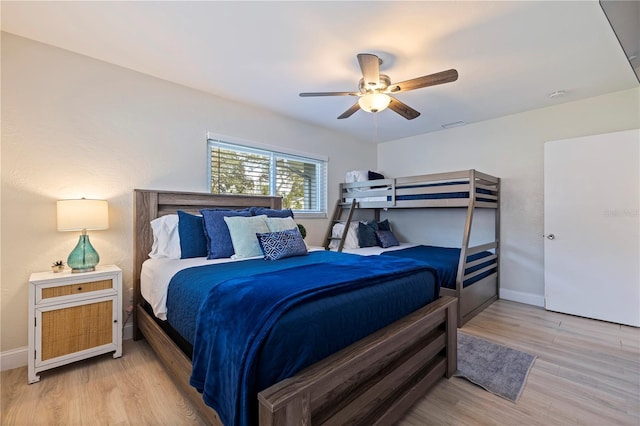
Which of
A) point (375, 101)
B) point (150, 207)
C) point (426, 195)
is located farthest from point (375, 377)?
point (426, 195)

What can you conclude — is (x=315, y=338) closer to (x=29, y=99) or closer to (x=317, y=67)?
(x=317, y=67)

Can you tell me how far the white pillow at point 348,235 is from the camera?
396 centimetres

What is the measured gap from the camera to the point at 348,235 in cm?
402

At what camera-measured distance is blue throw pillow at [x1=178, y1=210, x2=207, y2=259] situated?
239 cm

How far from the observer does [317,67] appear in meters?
2.45

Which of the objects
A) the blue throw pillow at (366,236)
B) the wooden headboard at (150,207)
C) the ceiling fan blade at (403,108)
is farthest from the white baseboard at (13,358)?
the ceiling fan blade at (403,108)

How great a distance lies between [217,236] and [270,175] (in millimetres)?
1405

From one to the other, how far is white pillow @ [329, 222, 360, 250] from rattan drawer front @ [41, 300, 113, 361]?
2.74m

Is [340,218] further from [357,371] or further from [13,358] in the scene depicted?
[13,358]

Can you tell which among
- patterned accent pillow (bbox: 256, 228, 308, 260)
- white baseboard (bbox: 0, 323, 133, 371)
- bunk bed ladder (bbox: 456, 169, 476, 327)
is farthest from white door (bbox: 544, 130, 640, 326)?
white baseboard (bbox: 0, 323, 133, 371)

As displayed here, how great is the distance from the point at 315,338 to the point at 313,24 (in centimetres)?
201

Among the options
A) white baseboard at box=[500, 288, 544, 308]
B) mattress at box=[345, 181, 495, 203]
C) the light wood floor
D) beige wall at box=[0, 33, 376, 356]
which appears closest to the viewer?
the light wood floor

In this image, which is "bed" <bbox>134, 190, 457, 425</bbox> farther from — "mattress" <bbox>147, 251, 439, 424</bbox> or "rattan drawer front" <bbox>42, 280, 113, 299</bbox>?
"rattan drawer front" <bbox>42, 280, 113, 299</bbox>

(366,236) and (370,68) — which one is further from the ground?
(370,68)
